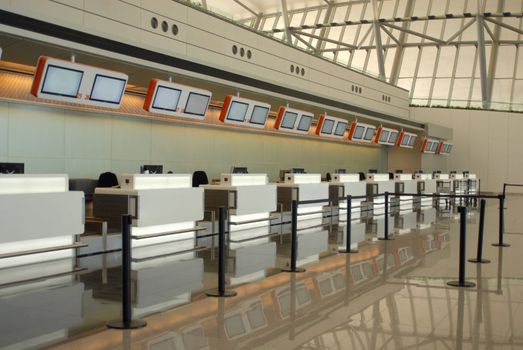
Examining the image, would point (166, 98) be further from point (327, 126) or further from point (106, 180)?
point (327, 126)

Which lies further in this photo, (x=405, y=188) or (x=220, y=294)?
(x=405, y=188)

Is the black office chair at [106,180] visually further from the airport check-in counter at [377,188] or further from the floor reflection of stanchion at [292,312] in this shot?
the airport check-in counter at [377,188]

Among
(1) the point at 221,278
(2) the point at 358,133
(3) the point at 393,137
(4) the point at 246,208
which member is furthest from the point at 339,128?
(1) the point at 221,278

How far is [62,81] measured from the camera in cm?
949

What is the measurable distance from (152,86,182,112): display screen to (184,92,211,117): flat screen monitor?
0.38 meters

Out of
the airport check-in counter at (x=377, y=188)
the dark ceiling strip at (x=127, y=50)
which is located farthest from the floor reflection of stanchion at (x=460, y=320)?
the airport check-in counter at (x=377, y=188)

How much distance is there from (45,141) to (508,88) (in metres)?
26.6

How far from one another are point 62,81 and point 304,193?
7082mm

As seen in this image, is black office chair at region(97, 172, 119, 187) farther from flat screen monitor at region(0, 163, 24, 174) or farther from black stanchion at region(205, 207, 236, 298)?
black stanchion at region(205, 207, 236, 298)

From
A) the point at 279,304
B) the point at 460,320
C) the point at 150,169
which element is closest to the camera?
the point at 460,320

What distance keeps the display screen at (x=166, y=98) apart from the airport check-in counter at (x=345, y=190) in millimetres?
5700

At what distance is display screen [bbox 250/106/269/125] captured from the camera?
48.9 feet

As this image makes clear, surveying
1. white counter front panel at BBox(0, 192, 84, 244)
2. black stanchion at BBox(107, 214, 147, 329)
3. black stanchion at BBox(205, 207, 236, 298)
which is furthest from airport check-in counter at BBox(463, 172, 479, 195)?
black stanchion at BBox(107, 214, 147, 329)

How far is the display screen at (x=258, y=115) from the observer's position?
1490 centimetres
